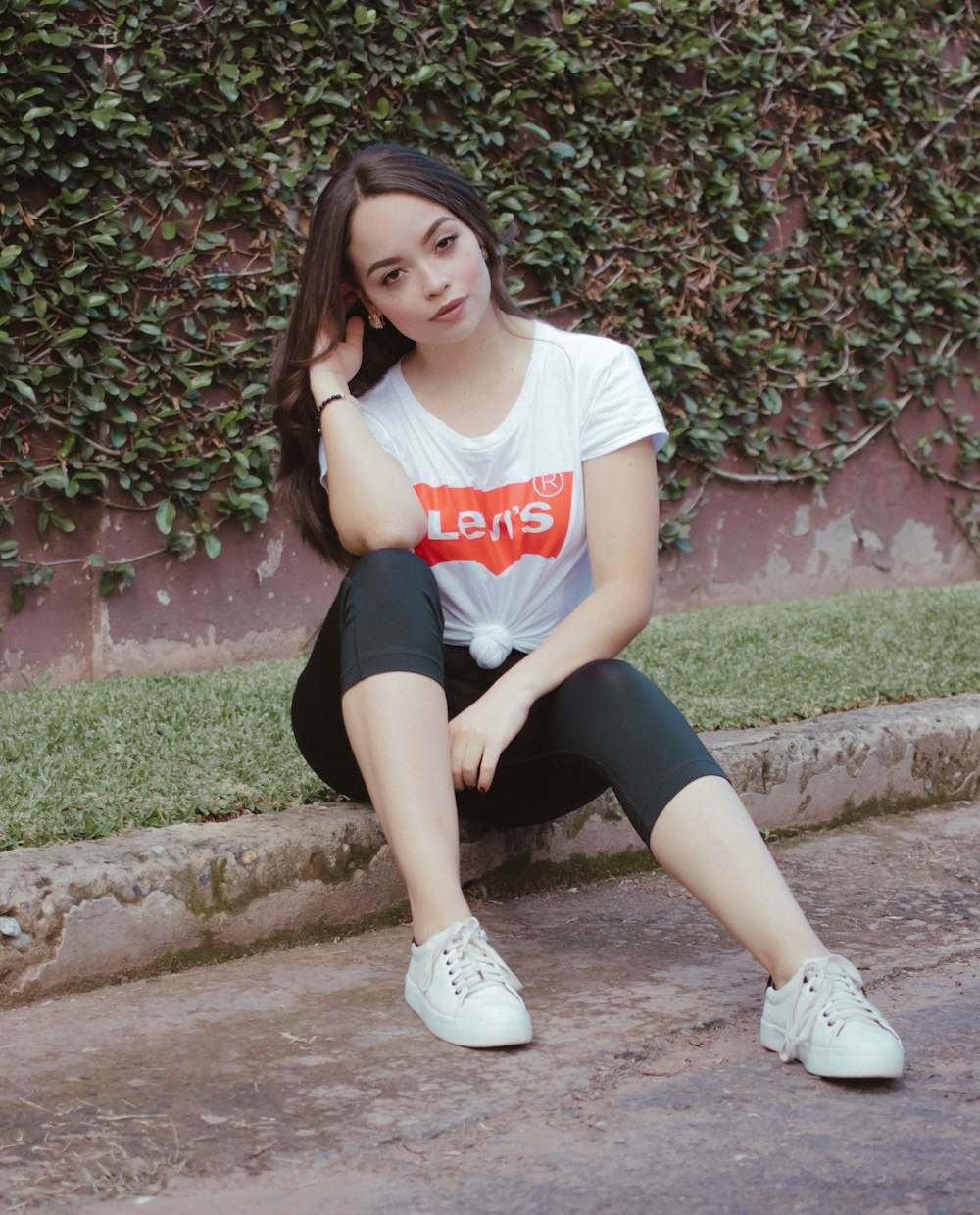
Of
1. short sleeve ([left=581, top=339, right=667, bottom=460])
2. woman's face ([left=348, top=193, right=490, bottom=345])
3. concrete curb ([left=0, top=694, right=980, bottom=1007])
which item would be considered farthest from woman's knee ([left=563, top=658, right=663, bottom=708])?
woman's face ([left=348, top=193, right=490, bottom=345])

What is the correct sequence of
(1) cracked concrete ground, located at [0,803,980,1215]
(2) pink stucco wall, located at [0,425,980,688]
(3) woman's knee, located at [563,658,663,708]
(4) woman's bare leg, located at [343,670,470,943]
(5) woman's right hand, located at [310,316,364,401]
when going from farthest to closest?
(2) pink stucco wall, located at [0,425,980,688] < (5) woman's right hand, located at [310,316,364,401] < (3) woman's knee, located at [563,658,663,708] < (4) woman's bare leg, located at [343,670,470,943] < (1) cracked concrete ground, located at [0,803,980,1215]

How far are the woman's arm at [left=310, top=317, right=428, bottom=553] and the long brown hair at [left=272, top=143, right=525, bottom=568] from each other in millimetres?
52

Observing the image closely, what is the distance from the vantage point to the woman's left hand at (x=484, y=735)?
2137 millimetres

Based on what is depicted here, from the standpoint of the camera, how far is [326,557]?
2641mm

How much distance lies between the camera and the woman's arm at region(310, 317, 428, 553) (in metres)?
2.27

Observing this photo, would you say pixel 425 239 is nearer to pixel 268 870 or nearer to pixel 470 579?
pixel 470 579

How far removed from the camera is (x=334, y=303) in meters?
2.48

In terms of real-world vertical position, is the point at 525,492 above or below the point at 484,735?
above

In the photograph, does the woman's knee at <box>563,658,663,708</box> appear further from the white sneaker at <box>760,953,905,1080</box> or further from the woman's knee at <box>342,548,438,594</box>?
the white sneaker at <box>760,953,905,1080</box>

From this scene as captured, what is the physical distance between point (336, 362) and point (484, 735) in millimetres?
816

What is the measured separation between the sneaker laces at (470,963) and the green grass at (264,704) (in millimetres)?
614

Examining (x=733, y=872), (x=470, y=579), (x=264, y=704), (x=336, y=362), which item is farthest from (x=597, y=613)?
(x=264, y=704)

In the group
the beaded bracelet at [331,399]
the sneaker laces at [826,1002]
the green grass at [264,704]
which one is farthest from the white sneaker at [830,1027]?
the beaded bracelet at [331,399]

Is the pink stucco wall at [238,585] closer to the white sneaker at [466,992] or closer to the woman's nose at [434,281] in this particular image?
the woman's nose at [434,281]
